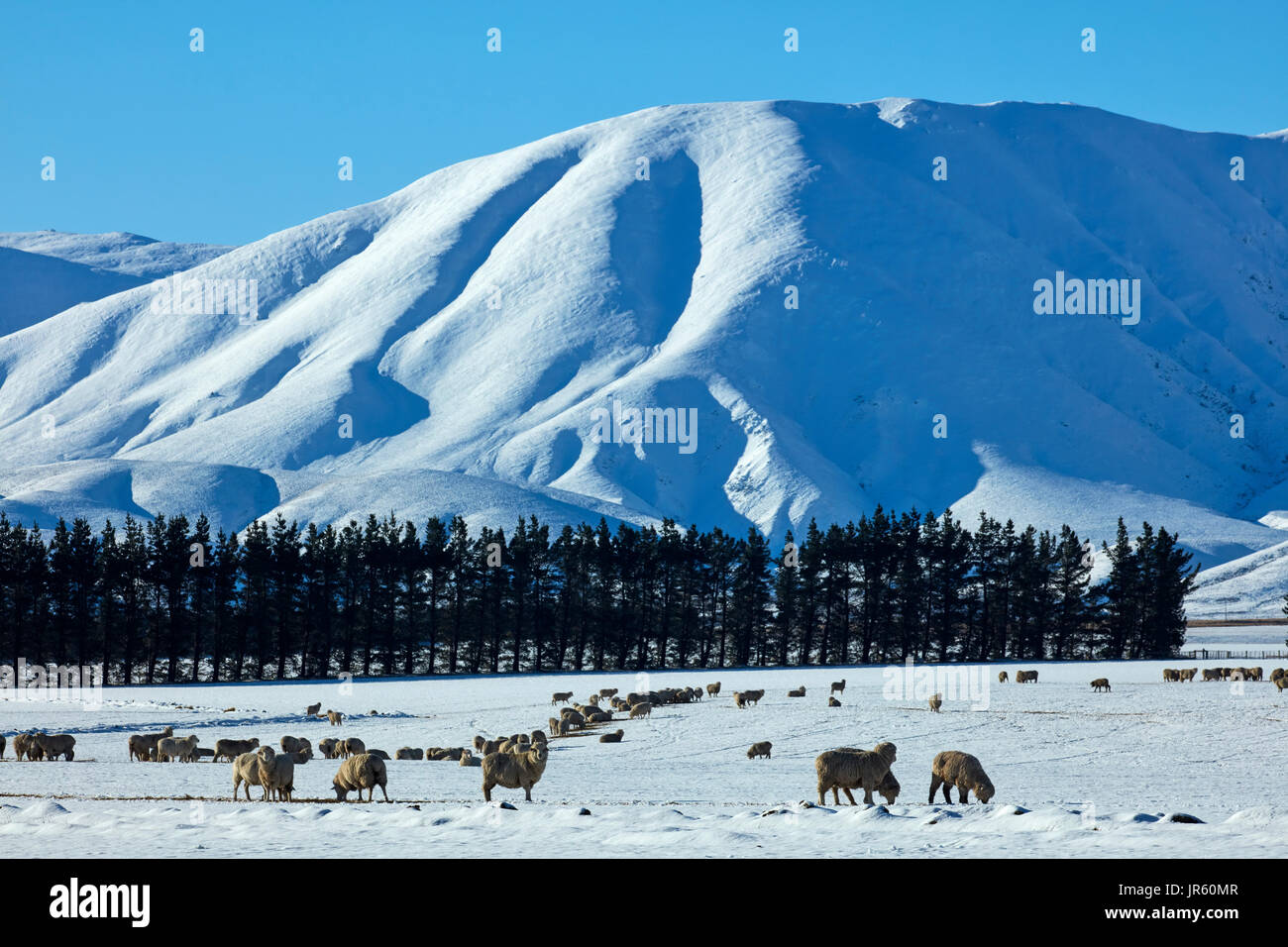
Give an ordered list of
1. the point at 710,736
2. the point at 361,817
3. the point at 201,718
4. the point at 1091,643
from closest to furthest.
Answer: the point at 361,817 → the point at 710,736 → the point at 201,718 → the point at 1091,643

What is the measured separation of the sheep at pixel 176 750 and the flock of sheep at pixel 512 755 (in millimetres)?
29

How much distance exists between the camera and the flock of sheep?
27.9m

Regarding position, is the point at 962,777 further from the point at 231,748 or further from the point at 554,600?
the point at 554,600

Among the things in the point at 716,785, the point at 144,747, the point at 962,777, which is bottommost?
the point at 144,747

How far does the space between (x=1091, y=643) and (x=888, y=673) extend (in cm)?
3132

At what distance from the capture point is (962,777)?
90.7 feet

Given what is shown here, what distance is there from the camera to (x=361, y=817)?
24.2 m

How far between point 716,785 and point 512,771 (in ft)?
19.2

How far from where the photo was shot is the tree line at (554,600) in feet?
335

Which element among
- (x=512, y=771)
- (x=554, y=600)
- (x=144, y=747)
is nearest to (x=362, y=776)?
(x=512, y=771)

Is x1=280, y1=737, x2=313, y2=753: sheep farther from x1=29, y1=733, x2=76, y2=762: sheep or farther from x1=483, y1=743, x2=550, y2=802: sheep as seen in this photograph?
x1=483, y1=743, x2=550, y2=802: sheep
